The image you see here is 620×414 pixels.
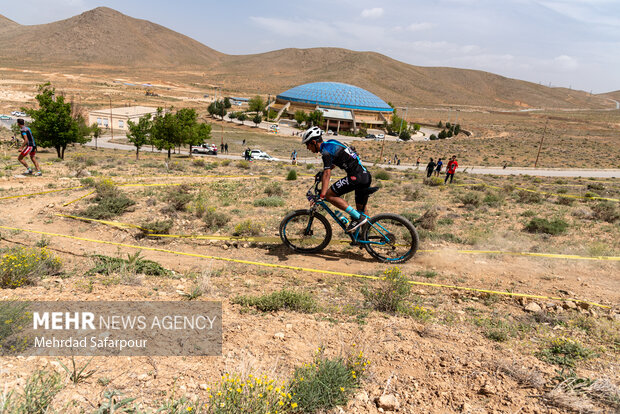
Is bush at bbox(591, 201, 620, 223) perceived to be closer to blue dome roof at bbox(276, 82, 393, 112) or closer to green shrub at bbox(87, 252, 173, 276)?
green shrub at bbox(87, 252, 173, 276)

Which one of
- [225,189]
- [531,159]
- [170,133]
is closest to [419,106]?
[531,159]

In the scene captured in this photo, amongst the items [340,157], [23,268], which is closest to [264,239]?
[340,157]

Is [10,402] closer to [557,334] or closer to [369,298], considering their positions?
[369,298]

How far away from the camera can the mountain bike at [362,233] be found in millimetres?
7289

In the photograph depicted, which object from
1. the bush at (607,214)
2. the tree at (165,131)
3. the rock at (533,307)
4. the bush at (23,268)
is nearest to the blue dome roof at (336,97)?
the tree at (165,131)

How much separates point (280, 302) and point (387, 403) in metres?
2.14

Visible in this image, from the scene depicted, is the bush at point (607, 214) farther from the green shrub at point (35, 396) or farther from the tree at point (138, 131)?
the tree at point (138, 131)

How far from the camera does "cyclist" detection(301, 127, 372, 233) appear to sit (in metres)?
6.88

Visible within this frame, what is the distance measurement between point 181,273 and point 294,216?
2.66m

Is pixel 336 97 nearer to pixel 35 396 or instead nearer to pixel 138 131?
pixel 138 131

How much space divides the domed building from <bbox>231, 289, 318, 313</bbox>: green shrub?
10853cm

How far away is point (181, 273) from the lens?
20.8 feet

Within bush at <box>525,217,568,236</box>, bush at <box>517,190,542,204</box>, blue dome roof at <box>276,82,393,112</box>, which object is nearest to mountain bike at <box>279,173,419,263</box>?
bush at <box>525,217,568,236</box>

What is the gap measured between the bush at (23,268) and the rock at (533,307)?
289 inches
